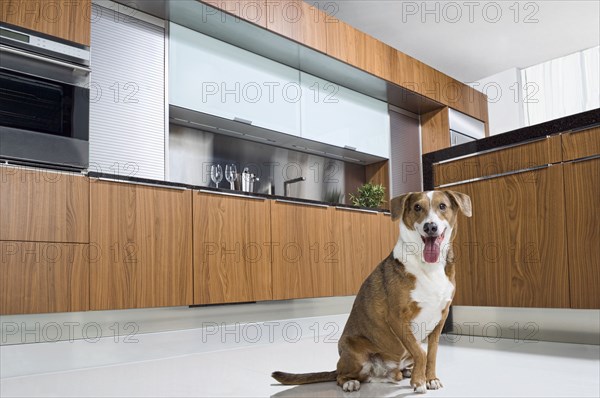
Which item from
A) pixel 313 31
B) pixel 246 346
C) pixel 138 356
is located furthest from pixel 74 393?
pixel 313 31

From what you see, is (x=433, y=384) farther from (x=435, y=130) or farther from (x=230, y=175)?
(x=435, y=130)

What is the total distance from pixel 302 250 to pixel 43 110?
2026mm

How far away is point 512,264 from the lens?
3.02m

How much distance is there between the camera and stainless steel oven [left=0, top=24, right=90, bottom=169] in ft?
8.73

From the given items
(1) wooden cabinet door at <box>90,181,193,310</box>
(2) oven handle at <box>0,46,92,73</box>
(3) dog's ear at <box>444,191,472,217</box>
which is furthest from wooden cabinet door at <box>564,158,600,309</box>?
(2) oven handle at <box>0,46,92,73</box>

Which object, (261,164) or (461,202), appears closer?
(461,202)

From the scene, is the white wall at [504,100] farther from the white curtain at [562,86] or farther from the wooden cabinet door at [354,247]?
the wooden cabinet door at [354,247]

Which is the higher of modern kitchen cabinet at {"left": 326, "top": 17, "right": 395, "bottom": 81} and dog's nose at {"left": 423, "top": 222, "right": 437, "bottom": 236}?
modern kitchen cabinet at {"left": 326, "top": 17, "right": 395, "bottom": 81}

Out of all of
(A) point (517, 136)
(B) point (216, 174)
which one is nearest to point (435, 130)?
Result: (B) point (216, 174)

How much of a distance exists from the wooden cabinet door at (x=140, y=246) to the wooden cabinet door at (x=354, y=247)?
1482 mm

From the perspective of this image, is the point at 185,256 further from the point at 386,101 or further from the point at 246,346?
the point at 386,101

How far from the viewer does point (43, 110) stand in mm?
2807

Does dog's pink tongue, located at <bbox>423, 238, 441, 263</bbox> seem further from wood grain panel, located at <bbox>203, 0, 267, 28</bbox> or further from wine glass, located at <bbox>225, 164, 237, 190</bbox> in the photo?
wine glass, located at <bbox>225, 164, 237, 190</bbox>

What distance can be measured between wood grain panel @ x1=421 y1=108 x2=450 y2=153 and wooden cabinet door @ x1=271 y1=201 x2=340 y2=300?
7.62 ft
